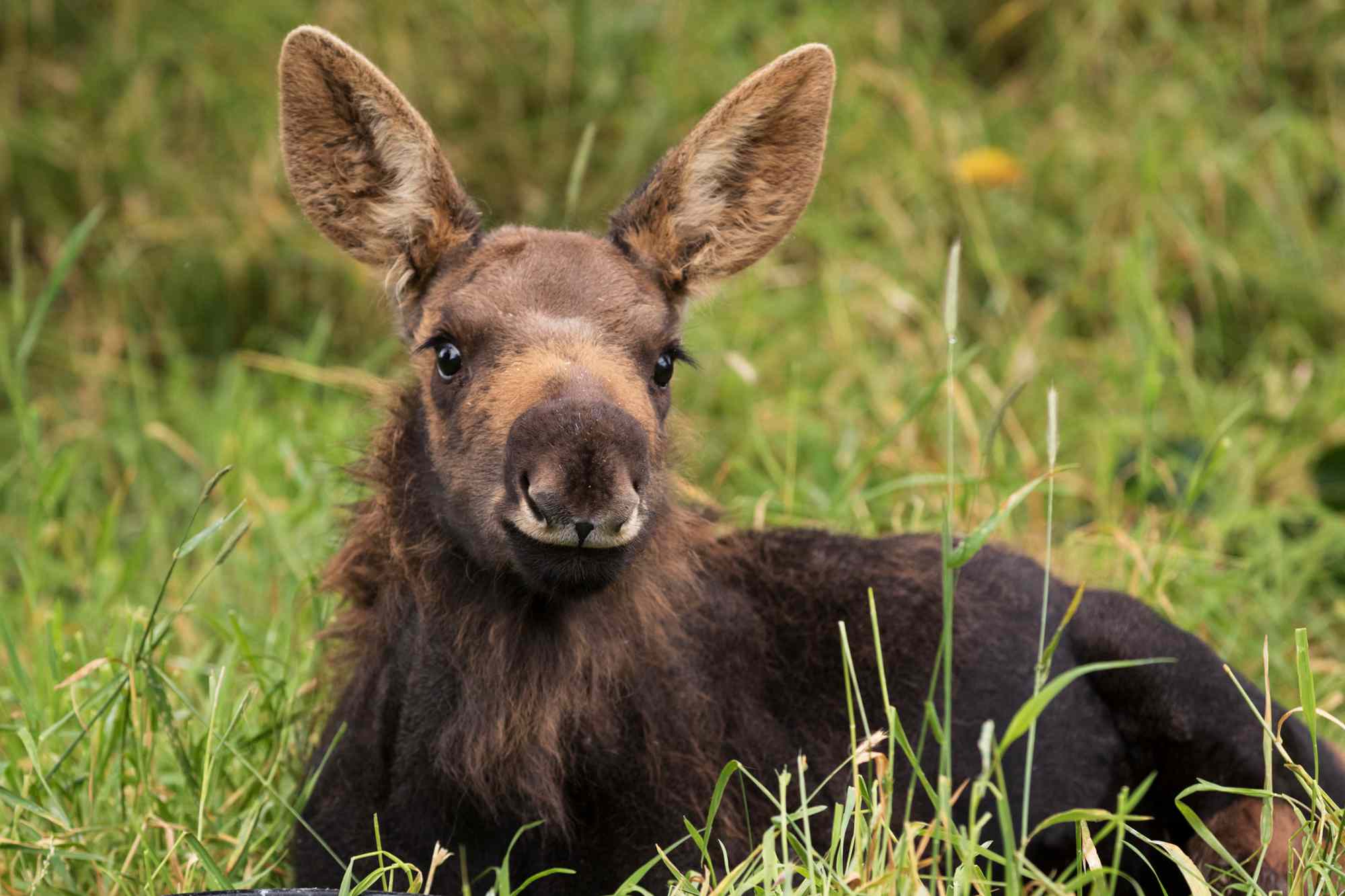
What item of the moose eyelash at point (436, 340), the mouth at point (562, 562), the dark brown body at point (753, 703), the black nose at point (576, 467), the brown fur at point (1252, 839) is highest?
the moose eyelash at point (436, 340)

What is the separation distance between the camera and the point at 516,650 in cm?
387

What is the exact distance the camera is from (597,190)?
851 cm

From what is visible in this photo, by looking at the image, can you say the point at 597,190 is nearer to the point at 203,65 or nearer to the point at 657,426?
the point at 203,65

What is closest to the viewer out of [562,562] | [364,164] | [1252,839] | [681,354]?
[562,562]

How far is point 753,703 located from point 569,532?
3.58ft

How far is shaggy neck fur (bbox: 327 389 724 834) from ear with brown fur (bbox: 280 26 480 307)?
0.42 metres

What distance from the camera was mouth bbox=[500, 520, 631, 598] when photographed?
3.49 metres

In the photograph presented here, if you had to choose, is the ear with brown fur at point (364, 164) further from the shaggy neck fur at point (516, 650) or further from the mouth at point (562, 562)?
the mouth at point (562, 562)

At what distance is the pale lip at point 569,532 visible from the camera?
3416mm

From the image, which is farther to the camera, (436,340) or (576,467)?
(436,340)

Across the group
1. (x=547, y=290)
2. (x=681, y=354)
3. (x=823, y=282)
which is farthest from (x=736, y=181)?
(x=823, y=282)

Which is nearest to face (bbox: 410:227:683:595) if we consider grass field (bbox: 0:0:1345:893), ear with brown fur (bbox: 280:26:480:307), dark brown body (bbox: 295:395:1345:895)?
ear with brown fur (bbox: 280:26:480:307)

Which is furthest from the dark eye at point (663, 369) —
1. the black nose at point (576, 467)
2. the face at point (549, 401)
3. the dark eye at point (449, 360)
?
the black nose at point (576, 467)

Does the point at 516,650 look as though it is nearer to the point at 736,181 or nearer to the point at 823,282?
the point at 736,181
